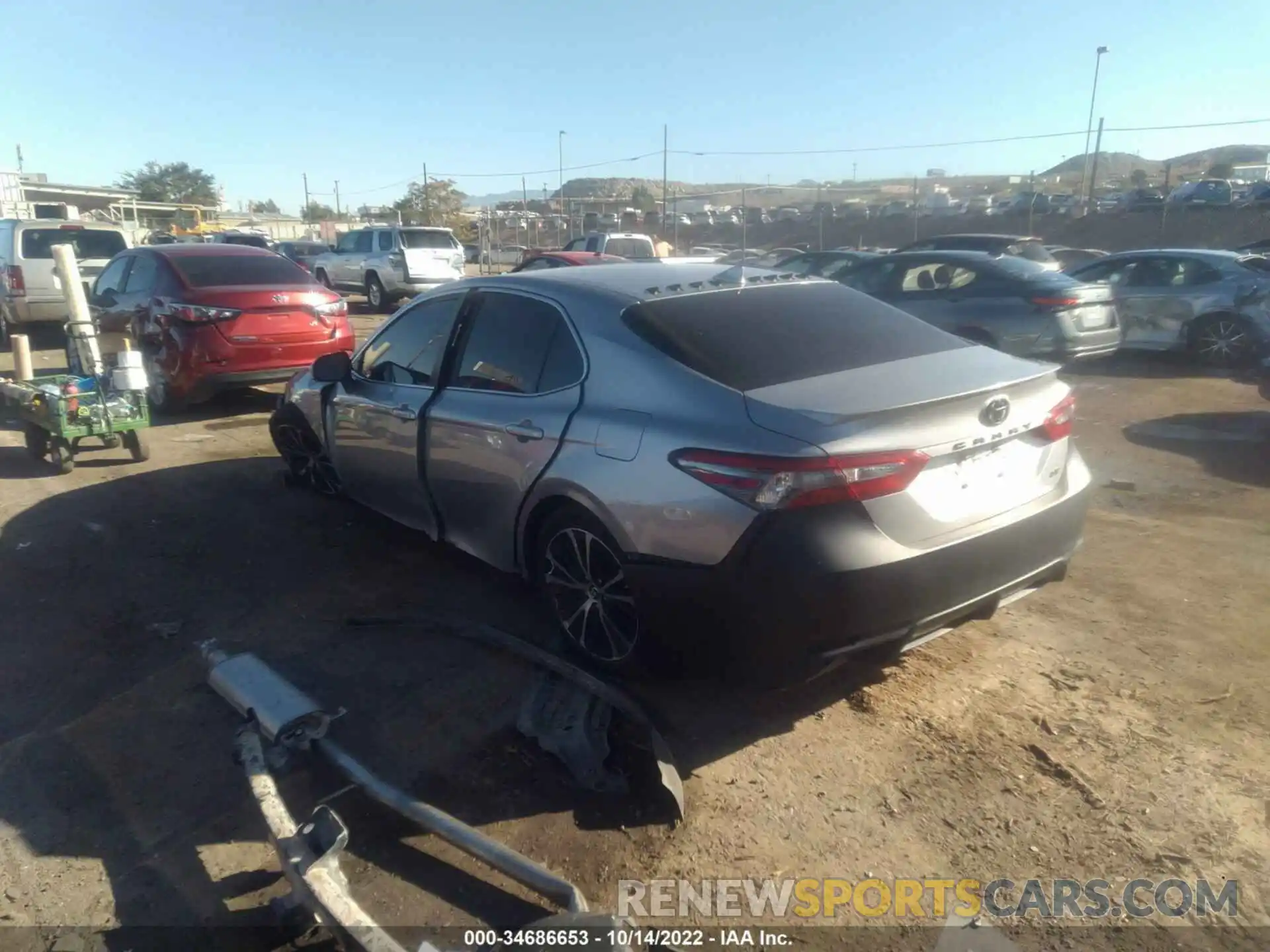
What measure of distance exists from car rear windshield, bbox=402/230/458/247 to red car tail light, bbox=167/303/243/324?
11.6 meters

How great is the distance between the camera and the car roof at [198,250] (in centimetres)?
975

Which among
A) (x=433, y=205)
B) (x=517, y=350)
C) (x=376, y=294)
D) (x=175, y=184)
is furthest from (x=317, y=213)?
(x=517, y=350)

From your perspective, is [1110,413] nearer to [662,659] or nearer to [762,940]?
[662,659]

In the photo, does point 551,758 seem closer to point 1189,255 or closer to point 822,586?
point 822,586

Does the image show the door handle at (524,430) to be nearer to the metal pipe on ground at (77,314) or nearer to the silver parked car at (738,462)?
the silver parked car at (738,462)

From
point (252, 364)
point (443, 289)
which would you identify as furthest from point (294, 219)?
point (443, 289)

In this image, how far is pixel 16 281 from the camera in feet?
44.3

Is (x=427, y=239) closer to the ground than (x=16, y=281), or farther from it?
farther from it

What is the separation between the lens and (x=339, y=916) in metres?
2.56

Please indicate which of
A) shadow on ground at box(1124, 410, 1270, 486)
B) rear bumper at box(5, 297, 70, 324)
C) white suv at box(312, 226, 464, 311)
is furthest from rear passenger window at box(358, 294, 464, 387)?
white suv at box(312, 226, 464, 311)

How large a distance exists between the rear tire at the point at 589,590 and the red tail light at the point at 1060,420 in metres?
1.73

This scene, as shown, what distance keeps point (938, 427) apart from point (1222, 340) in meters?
10.6

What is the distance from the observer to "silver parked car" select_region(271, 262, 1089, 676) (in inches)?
124

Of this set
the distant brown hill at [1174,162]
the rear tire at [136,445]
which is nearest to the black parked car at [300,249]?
the rear tire at [136,445]
